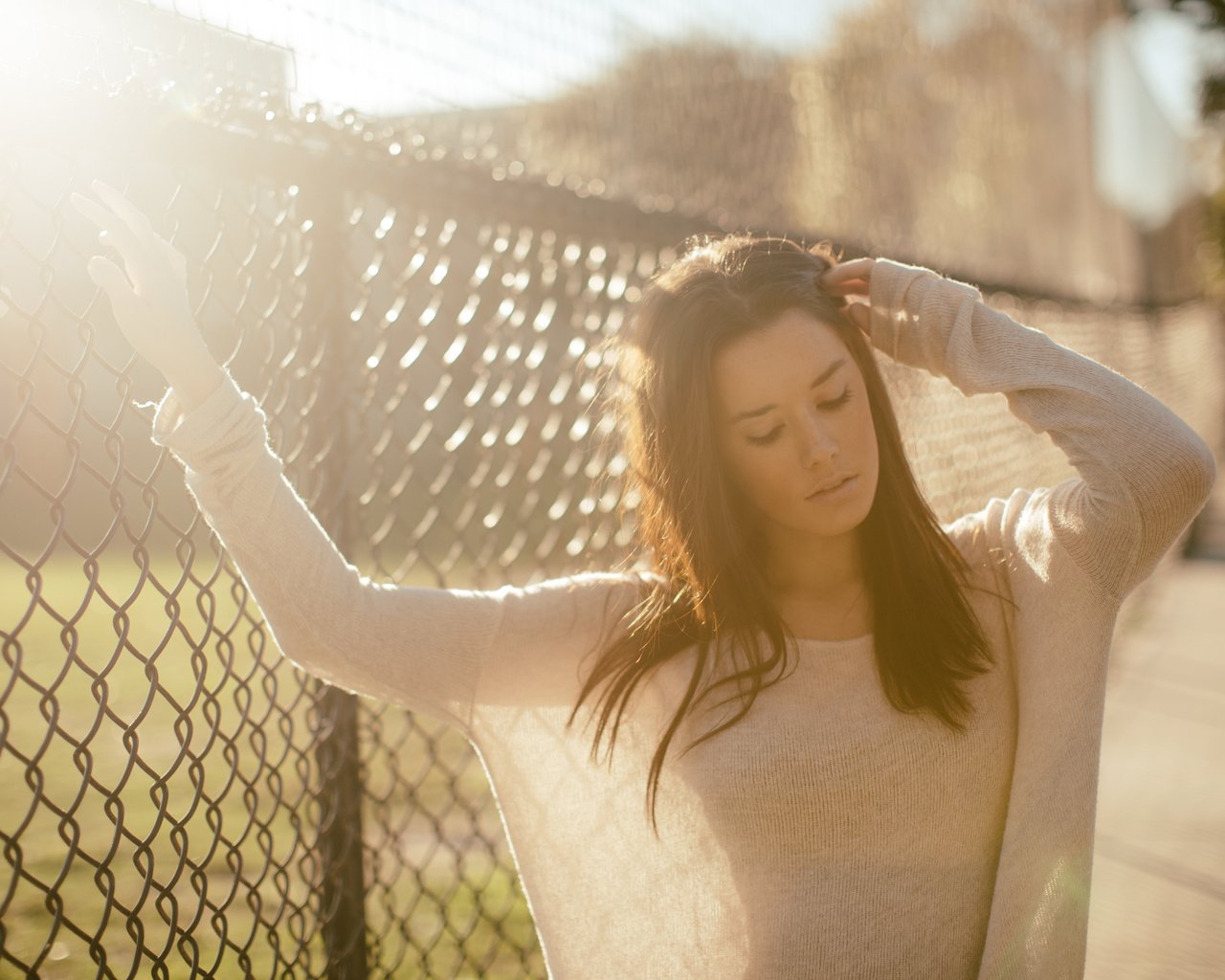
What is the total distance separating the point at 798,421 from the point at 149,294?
1.09 metres

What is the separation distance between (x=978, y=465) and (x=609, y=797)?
134 inches

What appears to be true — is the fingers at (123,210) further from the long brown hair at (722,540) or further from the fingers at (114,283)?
the long brown hair at (722,540)

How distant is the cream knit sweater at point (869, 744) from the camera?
2031 millimetres

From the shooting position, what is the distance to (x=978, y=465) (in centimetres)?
514

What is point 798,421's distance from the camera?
6.88 feet

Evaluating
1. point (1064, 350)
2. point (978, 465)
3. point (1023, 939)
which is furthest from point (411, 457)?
point (978, 465)

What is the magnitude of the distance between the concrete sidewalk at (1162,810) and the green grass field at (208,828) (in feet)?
5.74

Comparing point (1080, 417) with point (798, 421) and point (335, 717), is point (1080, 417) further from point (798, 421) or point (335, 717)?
point (335, 717)

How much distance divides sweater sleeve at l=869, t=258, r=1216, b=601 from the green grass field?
1324mm

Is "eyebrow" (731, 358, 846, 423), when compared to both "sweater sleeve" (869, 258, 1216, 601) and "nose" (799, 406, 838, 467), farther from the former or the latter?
"sweater sleeve" (869, 258, 1216, 601)

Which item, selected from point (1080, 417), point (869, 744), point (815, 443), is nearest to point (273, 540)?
point (815, 443)

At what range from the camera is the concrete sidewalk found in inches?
136

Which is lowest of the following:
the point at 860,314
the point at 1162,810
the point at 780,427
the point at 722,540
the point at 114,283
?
the point at 1162,810

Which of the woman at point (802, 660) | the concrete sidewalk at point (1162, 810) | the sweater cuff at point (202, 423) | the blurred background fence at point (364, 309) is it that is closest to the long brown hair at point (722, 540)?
the woman at point (802, 660)
